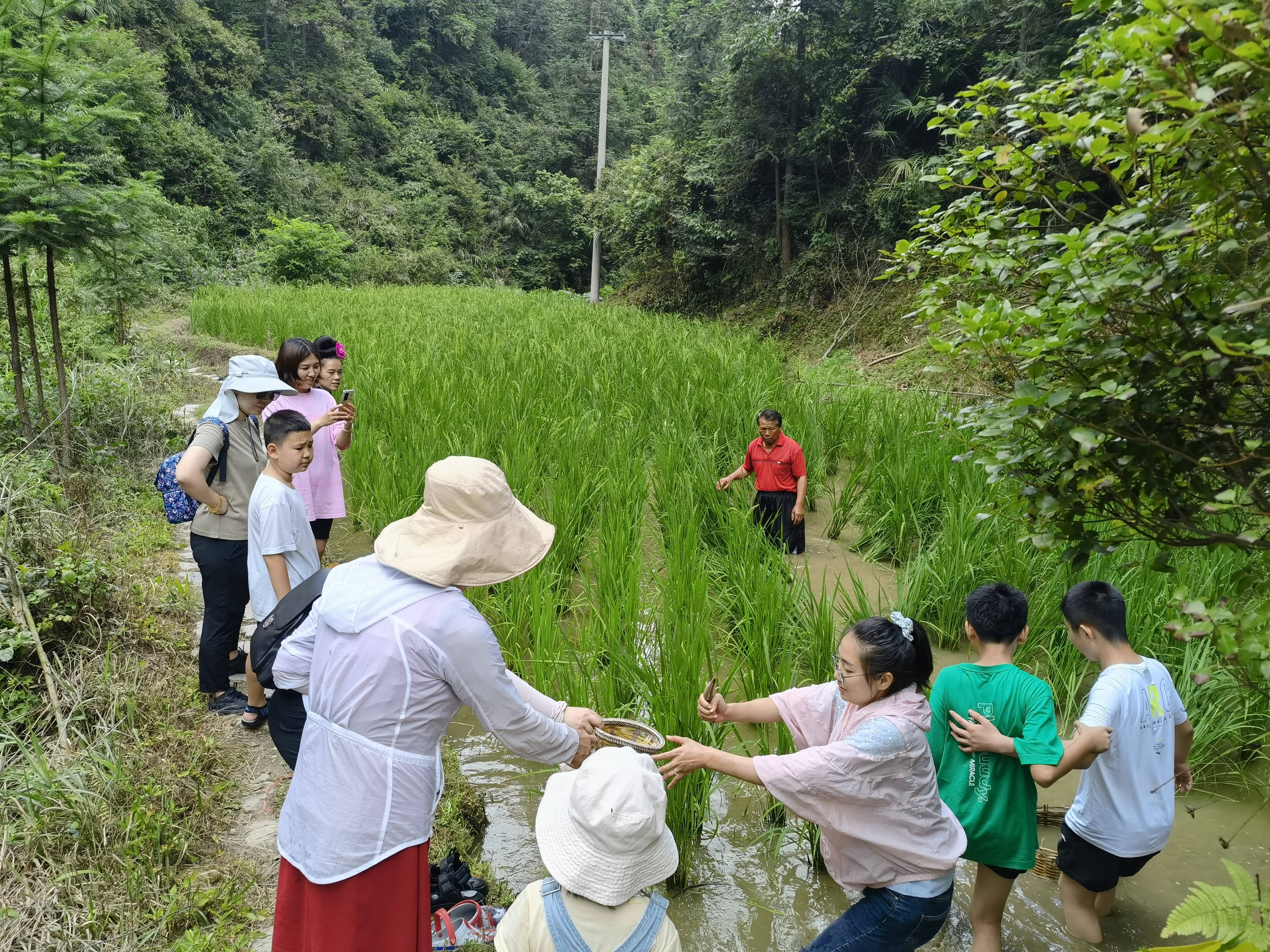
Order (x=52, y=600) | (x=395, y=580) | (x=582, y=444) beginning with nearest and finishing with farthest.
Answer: (x=395, y=580)
(x=52, y=600)
(x=582, y=444)

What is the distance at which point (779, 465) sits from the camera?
4348 mm

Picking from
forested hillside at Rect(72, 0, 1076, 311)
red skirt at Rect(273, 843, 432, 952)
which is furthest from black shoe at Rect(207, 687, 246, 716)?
forested hillside at Rect(72, 0, 1076, 311)

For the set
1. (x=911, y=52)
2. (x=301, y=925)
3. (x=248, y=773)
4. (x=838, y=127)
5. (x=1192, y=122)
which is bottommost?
(x=248, y=773)

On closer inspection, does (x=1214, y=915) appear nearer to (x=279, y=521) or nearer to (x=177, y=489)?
(x=279, y=521)

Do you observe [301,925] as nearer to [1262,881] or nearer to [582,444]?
[1262,881]

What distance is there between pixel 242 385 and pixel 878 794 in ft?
8.06

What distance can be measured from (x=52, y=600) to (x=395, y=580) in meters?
2.57

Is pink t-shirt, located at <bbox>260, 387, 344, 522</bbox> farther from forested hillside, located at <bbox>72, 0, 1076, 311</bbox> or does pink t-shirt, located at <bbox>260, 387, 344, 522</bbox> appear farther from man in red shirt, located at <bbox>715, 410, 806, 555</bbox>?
forested hillside, located at <bbox>72, 0, 1076, 311</bbox>

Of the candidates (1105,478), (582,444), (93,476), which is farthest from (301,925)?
(93,476)

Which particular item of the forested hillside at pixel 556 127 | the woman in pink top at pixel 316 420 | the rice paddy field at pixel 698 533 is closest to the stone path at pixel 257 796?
the woman in pink top at pixel 316 420

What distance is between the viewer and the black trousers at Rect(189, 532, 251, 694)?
292 cm

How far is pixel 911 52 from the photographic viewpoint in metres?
11.4

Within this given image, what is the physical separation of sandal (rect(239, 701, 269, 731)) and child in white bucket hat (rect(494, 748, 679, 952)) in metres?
1.93

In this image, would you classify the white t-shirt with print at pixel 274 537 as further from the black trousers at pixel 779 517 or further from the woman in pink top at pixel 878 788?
the black trousers at pixel 779 517
